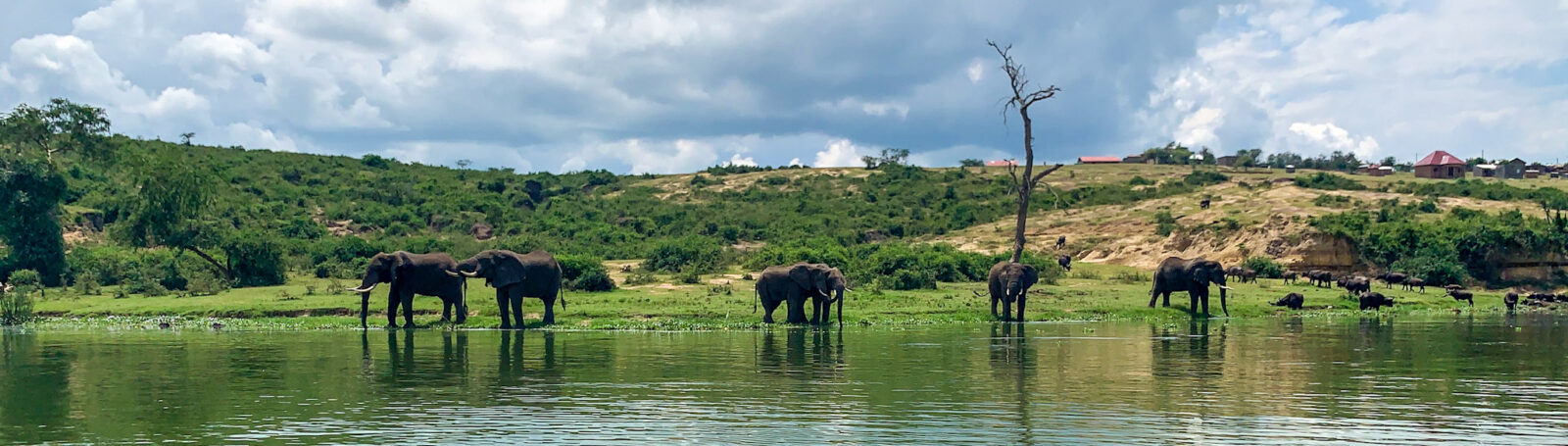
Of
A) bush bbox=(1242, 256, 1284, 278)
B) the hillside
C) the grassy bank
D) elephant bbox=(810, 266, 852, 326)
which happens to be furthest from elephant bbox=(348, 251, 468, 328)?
bush bbox=(1242, 256, 1284, 278)

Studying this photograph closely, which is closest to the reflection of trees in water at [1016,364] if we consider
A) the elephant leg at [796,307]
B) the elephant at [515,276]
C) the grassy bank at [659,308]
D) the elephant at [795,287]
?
the grassy bank at [659,308]

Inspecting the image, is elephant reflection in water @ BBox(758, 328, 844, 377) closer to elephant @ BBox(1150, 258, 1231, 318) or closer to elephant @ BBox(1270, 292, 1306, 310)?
elephant @ BBox(1150, 258, 1231, 318)

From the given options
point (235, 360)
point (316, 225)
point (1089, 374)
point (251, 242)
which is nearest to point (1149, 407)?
point (1089, 374)

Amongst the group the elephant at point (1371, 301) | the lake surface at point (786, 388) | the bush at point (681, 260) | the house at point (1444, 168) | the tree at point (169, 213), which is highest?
the house at point (1444, 168)

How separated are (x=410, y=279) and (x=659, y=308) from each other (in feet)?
22.3

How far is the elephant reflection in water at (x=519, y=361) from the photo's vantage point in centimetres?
2258

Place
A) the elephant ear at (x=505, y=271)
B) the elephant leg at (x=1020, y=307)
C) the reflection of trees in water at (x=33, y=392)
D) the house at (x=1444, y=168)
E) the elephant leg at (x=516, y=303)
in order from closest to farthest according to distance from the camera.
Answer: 1. the reflection of trees in water at (x=33, y=392)
2. the elephant ear at (x=505, y=271)
3. the elephant leg at (x=516, y=303)
4. the elephant leg at (x=1020, y=307)
5. the house at (x=1444, y=168)

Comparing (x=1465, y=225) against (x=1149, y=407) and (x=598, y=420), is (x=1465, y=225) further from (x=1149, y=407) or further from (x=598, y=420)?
(x=598, y=420)

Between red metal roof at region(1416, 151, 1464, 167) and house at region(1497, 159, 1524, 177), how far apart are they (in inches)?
386

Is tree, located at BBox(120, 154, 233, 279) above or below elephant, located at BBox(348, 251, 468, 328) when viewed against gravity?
above

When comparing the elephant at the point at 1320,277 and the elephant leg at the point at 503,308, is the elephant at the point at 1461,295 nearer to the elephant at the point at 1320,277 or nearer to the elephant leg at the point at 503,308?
the elephant at the point at 1320,277

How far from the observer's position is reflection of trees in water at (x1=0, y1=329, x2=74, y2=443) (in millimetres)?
16422

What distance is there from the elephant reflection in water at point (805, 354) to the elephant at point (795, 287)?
66.4 inches

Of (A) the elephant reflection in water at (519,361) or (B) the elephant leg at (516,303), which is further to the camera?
(B) the elephant leg at (516,303)
